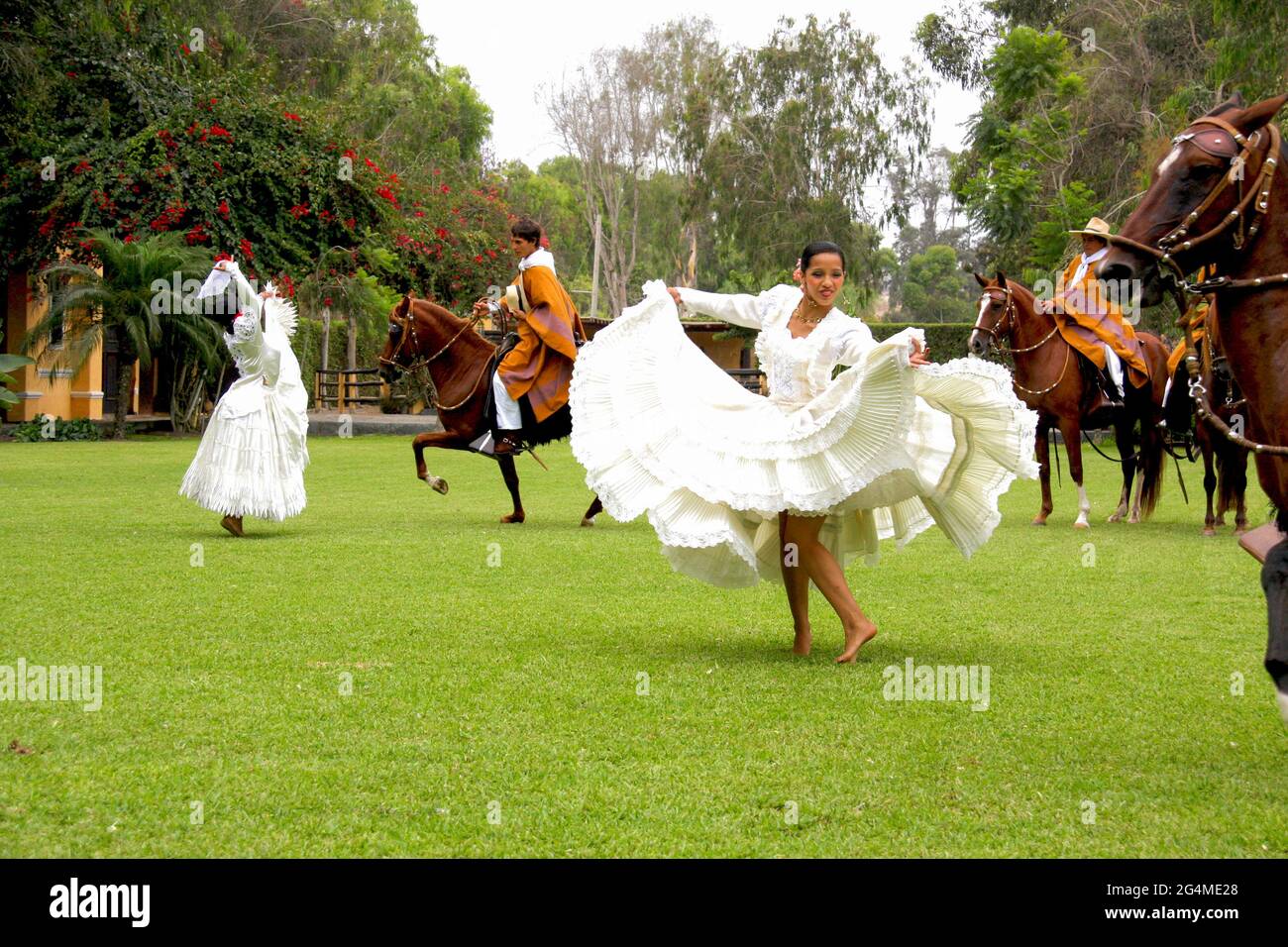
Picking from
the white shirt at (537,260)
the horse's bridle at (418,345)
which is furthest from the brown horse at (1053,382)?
the horse's bridle at (418,345)

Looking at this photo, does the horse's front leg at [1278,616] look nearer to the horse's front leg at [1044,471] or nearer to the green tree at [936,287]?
the horse's front leg at [1044,471]

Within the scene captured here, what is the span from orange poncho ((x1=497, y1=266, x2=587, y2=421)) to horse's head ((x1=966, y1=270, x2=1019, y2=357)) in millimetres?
3993

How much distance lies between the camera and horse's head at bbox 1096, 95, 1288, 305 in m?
4.95

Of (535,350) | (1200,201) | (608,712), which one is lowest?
(608,712)

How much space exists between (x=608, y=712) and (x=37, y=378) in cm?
2773

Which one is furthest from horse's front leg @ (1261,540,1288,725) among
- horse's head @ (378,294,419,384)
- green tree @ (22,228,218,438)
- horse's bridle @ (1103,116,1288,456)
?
green tree @ (22,228,218,438)

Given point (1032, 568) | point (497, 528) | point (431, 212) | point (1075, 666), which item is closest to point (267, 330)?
point (497, 528)

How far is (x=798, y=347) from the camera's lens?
7.12 meters

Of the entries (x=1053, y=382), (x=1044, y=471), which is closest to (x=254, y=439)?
(x=1053, y=382)

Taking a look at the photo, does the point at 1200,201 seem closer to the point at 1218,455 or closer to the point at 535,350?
the point at 1218,455

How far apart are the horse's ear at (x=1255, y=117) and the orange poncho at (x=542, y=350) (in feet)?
30.9

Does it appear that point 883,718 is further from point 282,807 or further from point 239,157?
point 239,157

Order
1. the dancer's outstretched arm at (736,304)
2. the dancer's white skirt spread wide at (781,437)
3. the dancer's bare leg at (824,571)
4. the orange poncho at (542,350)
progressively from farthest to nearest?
the orange poncho at (542,350) → the dancer's outstretched arm at (736,304) → the dancer's bare leg at (824,571) → the dancer's white skirt spread wide at (781,437)

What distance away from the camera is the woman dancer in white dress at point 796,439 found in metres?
6.61
